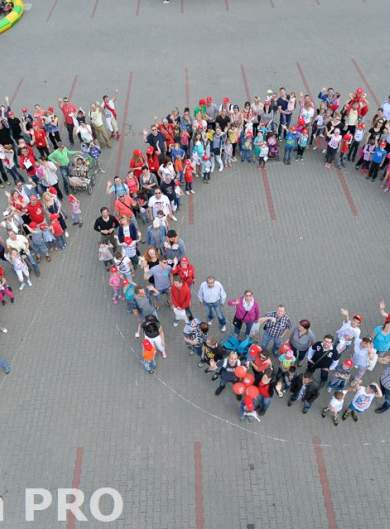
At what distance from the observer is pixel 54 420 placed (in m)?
8.26

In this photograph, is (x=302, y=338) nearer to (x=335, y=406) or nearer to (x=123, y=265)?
(x=335, y=406)

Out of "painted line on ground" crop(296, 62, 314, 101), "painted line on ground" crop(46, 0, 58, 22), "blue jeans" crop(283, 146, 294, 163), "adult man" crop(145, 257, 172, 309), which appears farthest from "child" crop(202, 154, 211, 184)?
"painted line on ground" crop(46, 0, 58, 22)

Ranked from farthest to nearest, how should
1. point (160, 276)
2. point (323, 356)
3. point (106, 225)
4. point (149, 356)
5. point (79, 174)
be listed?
point (79, 174), point (106, 225), point (160, 276), point (149, 356), point (323, 356)

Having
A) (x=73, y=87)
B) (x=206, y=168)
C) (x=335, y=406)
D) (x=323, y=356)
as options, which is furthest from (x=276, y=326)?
(x=73, y=87)

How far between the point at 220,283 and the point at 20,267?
188 inches

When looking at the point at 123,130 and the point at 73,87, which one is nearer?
the point at 123,130

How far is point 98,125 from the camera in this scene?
1416 cm

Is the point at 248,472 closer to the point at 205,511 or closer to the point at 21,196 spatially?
the point at 205,511

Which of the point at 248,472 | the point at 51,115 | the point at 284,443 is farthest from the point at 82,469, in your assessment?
the point at 51,115

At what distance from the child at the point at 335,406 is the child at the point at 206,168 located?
25.3 feet

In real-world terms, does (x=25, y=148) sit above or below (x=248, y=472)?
above

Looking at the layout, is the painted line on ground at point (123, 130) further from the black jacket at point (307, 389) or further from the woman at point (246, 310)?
the black jacket at point (307, 389)

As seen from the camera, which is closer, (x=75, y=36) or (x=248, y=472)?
(x=248, y=472)

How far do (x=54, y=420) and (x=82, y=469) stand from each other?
113 centimetres
